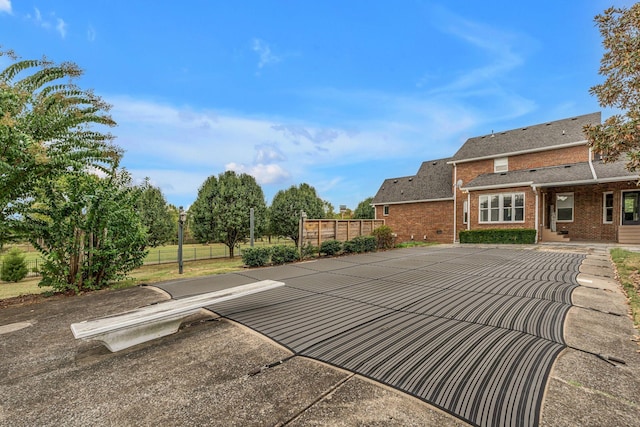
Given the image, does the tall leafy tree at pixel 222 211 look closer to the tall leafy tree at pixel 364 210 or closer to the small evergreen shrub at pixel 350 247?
the small evergreen shrub at pixel 350 247

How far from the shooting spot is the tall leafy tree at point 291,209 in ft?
76.6

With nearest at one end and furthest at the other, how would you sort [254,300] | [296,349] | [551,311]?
[296,349] → [551,311] → [254,300]

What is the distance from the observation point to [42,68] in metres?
Answer: 6.00

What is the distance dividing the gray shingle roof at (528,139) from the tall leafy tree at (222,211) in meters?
14.9

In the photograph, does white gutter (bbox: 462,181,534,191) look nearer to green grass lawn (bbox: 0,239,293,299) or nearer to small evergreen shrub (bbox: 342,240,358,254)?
small evergreen shrub (bbox: 342,240,358,254)

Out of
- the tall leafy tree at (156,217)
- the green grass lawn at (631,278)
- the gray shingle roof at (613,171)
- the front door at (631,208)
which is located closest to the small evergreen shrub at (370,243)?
the green grass lawn at (631,278)

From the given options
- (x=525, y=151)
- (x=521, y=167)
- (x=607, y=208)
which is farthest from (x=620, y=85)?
(x=521, y=167)

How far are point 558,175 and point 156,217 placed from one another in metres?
24.3

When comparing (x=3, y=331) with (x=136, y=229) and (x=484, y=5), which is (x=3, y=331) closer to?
(x=136, y=229)

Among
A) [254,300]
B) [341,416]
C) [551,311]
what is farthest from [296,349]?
[551,311]

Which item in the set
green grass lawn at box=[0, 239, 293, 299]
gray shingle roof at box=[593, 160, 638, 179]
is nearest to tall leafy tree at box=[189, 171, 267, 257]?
green grass lawn at box=[0, 239, 293, 299]

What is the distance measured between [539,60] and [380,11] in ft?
26.7

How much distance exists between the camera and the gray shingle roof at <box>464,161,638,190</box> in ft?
39.8

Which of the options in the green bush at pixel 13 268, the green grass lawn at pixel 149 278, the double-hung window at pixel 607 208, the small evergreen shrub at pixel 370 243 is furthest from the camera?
the double-hung window at pixel 607 208
